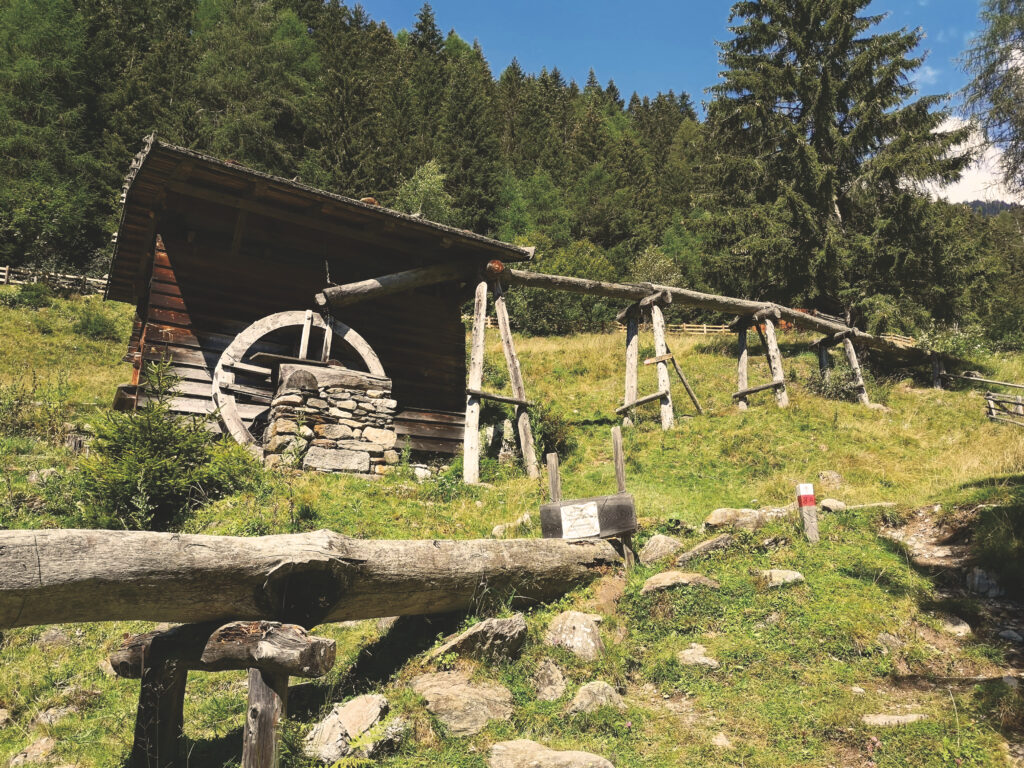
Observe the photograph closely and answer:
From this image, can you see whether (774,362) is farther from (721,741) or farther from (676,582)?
(721,741)

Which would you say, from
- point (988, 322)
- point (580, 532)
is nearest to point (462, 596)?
point (580, 532)

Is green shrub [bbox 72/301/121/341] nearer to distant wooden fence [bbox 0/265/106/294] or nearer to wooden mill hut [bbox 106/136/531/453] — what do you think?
distant wooden fence [bbox 0/265/106/294]

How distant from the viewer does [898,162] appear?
2044 centimetres

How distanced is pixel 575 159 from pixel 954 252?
3037 cm

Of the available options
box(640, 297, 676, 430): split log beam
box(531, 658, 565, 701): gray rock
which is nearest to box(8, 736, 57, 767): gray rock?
box(531, 658, 565, 701): gray rock

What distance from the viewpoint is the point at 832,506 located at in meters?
8.12

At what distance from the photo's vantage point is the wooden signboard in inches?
257

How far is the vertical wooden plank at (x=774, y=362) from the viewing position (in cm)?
1480

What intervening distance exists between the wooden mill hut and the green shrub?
30.8 feet

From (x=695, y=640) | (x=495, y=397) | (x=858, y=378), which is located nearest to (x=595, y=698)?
(x=695, y=640)

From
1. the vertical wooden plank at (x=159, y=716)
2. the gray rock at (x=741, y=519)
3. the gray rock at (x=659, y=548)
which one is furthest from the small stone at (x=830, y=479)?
the vertical wooden plank at (x=159, y=716)

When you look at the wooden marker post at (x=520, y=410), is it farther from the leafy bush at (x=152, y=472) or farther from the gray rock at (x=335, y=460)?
the leafy bush at (x=152, y=472)

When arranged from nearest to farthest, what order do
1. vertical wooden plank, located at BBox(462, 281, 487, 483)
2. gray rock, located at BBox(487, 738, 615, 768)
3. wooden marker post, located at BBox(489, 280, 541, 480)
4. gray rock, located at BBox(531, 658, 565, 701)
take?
gray rock, located at BBox(487, 738, 615, 768)
gray rock, located at BBox(531, 658, 565, 701)
vertical wooden plank, located at BBox(462, 281, 487, 483)
wooden marker post, located at BBox(489, 280, 541, 480)

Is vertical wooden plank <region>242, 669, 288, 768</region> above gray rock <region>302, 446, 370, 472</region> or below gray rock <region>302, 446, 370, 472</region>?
below
